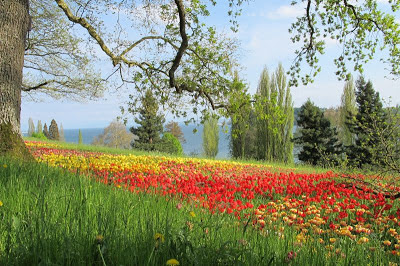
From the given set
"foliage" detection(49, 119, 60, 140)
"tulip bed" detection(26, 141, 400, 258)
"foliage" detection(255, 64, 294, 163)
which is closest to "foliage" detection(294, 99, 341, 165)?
"foliage" detection(255, 64, 294, 163)

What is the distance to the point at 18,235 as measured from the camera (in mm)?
2055

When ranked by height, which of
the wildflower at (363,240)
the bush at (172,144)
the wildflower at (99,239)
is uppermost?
the bush at (172,144)

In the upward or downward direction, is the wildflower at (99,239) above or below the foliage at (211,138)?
below

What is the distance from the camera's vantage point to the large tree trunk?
6.52 metres

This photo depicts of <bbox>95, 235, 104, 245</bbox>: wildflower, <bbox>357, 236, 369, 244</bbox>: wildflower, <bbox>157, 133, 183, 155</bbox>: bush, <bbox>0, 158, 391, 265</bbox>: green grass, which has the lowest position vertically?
<bbox>357, 236, 369, 244</bbox>: wildflower

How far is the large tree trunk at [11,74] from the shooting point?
6520 millimetres

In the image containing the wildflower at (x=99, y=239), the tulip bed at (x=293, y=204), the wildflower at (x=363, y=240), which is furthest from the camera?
the tulip bed at (x=293, y=204)

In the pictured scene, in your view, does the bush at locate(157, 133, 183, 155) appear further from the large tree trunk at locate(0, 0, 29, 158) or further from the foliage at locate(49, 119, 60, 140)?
the large tree trunk at locate(0, 0, 29, 158)

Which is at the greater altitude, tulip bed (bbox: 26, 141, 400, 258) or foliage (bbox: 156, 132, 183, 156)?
foliage (bbox: 156, 132, 183, 156)

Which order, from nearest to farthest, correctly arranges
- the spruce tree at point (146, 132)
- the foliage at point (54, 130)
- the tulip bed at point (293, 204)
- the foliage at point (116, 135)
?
1. the tulip bed at point (293, 204)
2. the spruce tree at point (146, 132)
3. the foliage at point (54, 130)
4. the foliage at point (116, 135)

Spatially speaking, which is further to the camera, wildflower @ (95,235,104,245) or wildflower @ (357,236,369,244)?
wildflower @ (357,236,369,244)

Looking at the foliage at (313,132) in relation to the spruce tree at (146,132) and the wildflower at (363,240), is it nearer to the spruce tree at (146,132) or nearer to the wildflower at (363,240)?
the spruce tree at (146,132)

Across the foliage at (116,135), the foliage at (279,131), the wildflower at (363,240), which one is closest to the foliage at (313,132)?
the foliage at (279,131)

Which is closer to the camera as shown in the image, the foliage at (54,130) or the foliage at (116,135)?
the foliage at (54,130)
